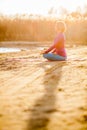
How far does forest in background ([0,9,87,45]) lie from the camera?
25.8 meters

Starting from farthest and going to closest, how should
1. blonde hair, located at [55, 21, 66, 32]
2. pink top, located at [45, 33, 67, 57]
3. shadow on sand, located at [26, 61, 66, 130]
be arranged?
1. pink top, located at [45, 33, 67, 57]
2. blonde hair, located at [55, 21, 66, 32]
3. shadow on sand, located at [26, 61, 66, 130]

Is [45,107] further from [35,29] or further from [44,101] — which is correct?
[35,29]

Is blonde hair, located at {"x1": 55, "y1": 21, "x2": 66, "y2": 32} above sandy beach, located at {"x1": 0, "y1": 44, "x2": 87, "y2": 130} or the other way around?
above

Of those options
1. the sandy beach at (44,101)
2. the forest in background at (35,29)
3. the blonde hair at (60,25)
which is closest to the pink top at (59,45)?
the blonde hair at (60,25)

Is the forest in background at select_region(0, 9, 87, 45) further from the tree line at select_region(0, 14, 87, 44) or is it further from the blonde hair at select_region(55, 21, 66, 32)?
the blonde hair at select_region(55, 21, 66, 32)

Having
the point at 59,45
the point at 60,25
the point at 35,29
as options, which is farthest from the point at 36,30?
the point at 60,25

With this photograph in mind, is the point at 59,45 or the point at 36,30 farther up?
the point at 59,45

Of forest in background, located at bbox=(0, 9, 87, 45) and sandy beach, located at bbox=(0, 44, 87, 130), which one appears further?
forest in background, located at bbox=(0, 9, 87, 45)

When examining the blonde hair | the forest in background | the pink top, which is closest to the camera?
the blonde hair

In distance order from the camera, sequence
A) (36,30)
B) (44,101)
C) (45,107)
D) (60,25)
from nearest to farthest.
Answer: (45,107)
(44,101)
(60,25)
(36,30)

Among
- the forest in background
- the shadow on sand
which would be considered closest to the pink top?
the shadow on sand

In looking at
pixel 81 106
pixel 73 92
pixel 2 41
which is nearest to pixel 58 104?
pixel 81 106

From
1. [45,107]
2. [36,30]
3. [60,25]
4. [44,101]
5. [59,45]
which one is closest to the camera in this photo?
[45,107]

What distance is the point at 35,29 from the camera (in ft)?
88.3
